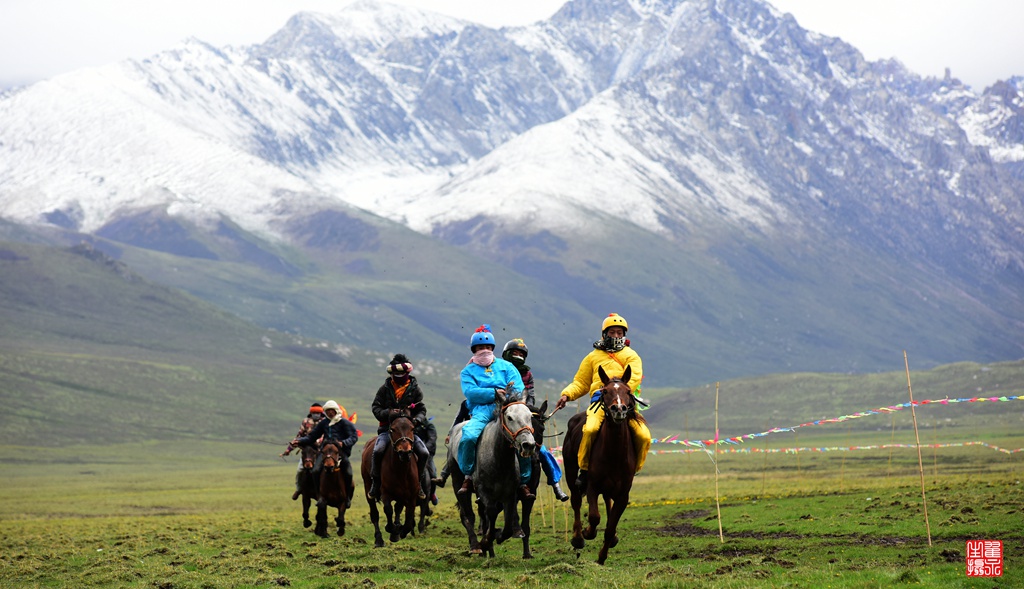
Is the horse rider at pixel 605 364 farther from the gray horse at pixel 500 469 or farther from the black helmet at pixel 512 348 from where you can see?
the black helmet at pixel 512 348

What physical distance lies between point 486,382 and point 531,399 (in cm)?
105

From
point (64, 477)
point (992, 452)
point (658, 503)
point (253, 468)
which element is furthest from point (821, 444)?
point (658, 503)

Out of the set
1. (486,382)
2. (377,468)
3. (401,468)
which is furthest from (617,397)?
(377,468)

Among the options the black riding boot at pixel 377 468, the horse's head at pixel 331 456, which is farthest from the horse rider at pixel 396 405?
the horse's head at pixel 331 456

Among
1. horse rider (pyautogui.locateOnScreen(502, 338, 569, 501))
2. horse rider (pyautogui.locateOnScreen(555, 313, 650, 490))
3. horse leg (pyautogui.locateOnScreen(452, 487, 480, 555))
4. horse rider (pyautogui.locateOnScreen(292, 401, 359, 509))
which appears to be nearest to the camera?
horse rider (pyautogui.locateOnScreen(555, 313, 650, 490))

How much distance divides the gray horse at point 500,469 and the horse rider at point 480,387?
0.74ft

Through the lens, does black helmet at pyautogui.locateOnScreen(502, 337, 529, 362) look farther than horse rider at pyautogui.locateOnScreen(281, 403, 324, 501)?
No

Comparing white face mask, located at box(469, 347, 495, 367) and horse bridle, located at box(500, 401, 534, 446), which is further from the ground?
white face mask, located at box(469, 347, 495, 367)

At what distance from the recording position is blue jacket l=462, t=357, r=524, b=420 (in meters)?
25.9

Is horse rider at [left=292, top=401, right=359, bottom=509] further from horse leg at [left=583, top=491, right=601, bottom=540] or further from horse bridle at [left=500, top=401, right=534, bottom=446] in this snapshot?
horse leg at [left=583, top=491, right=601, bottom=540]

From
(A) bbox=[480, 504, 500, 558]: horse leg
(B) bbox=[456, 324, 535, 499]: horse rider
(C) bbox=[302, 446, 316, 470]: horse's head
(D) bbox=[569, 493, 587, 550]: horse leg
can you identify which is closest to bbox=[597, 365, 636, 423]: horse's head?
(D) bbox=[569, 493, 587, 550]: horse leg

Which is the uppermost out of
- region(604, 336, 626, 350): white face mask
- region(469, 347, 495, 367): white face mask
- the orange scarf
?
region(604, 336, 626, 350): white face mask

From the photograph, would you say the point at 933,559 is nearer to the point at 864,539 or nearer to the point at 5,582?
the point at 864,539

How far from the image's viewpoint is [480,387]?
2588cm
